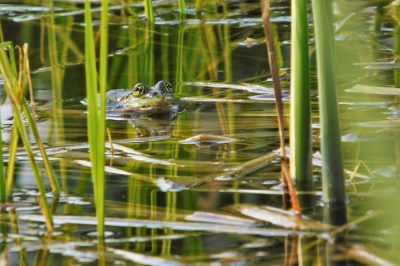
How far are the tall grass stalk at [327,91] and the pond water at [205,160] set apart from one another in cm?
17

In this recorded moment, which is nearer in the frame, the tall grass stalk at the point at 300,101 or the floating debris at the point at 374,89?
the tall grass stalk at the point at 300,101

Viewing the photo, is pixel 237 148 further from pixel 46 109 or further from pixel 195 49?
pixel 195 49

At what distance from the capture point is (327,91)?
323cm

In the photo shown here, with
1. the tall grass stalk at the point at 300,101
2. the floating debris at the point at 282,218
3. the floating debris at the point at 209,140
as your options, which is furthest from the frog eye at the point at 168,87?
the floating debris at the point at 282,218

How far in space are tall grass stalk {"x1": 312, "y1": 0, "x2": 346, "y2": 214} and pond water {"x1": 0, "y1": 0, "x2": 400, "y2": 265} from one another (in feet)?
0.57

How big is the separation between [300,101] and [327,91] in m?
0.14

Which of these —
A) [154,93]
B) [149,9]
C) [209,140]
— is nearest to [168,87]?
[154,93]

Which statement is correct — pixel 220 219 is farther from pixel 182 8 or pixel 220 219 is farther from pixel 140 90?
pixel 182 8

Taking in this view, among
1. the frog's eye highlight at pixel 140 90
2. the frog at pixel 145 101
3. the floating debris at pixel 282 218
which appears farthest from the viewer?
the frog's eye highlight at pixel 140 90

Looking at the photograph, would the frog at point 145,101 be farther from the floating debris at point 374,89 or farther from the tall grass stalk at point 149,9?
the tall grass stalk at point 149,9

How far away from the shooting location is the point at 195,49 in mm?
7422

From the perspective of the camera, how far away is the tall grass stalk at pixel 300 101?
3.25m

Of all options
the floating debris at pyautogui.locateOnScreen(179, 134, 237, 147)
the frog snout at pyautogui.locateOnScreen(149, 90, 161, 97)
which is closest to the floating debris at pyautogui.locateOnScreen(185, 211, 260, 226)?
the floating debris at pyautogui.locateOnScreen(179, 134, 237, 147)

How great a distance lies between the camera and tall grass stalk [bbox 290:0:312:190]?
3.25m
